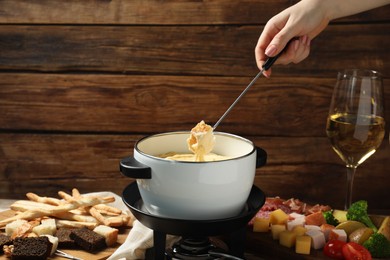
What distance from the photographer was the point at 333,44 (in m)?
2.03

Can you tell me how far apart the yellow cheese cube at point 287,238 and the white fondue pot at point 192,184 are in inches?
6.8

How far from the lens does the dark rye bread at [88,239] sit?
50.5 inches

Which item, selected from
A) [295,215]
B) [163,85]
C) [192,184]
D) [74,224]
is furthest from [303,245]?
[163,85]

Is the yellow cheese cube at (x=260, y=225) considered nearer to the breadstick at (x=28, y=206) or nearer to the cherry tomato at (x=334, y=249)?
the cherry tomato at (x=334, y=249)

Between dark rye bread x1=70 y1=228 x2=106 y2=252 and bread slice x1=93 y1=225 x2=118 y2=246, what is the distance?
1cm

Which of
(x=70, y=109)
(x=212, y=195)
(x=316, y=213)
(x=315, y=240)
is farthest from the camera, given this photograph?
(x=70, y=109)

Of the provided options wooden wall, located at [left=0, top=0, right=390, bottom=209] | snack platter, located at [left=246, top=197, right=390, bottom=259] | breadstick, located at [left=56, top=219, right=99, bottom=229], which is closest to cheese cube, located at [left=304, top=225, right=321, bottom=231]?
snack platter, located at [left=246, top=197, right=390, bottom=259]

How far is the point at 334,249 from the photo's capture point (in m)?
1.20

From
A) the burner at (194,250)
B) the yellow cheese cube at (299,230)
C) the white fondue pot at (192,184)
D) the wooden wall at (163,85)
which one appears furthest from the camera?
the wooden wall at (163,85)

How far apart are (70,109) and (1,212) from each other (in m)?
0.69

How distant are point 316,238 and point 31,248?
60 cm

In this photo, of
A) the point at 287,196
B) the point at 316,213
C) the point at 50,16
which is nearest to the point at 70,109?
A: the point at 50,16

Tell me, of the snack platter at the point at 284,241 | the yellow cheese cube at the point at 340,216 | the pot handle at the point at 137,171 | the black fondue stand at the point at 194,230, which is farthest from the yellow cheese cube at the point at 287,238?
the pot handle at the point at 137,171

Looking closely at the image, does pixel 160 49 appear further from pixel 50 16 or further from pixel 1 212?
pixel 1 212
